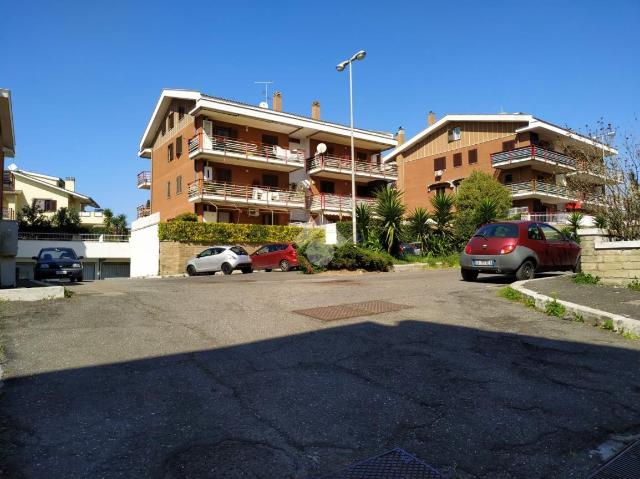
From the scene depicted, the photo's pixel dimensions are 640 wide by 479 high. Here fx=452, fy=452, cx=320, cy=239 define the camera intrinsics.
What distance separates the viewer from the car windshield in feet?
61.6

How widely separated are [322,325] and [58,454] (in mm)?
3955

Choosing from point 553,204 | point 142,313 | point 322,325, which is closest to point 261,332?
point 322,325

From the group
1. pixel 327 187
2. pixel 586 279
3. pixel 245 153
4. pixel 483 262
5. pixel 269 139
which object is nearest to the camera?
pixel 586 279

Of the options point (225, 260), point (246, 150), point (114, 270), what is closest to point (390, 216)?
point (225, 260)

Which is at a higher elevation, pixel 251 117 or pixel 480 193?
pixel 251 117

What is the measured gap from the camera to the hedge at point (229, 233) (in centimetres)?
2678

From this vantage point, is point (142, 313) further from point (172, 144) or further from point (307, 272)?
point (172, 144)

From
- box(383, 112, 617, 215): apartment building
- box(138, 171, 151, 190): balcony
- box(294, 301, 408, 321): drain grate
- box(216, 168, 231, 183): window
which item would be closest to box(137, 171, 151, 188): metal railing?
box(138, 171, 151, 190): balcony

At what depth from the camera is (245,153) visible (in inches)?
1264

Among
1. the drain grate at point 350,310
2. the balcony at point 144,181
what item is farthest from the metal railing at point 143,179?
the drain grate at point 350,310

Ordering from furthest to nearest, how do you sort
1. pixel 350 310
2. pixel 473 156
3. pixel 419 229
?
pixel 473 156, pixel 419 229, pixel 350 310

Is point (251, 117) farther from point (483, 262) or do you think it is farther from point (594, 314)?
point (594, 314)

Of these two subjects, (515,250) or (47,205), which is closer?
(515,250)

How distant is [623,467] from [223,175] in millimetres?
31937
